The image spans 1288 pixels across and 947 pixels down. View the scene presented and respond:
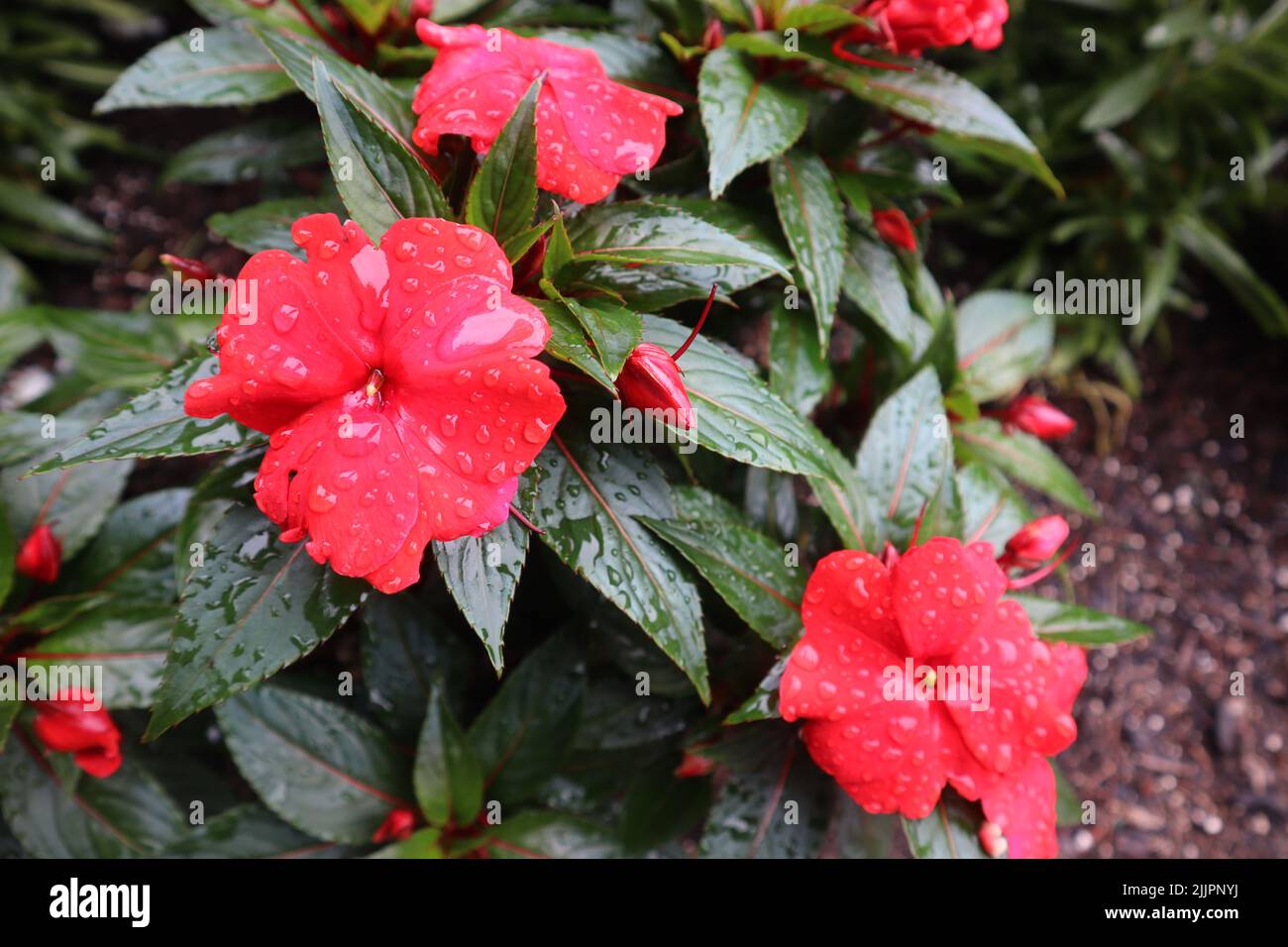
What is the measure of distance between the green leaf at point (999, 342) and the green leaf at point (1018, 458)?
0.11 m

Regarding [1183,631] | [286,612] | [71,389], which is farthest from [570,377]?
[1183,631]

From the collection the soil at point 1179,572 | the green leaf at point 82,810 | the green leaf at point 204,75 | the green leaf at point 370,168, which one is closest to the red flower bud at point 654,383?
the green leaf at point 370,168

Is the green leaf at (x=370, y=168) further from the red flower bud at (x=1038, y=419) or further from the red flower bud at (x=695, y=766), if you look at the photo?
the red flower bud at (x=1038, y=419)

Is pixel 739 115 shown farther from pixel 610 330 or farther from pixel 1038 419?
pixel 1038 419

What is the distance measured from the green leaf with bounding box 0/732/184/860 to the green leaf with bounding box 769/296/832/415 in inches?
55.9

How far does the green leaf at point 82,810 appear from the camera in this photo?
1.70 m

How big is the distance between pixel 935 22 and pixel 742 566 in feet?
2.92

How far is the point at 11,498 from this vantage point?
1.78m

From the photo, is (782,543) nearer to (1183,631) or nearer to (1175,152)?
(1183,631)

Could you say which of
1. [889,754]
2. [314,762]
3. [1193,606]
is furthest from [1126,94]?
[314,762]

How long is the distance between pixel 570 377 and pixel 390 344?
0.96ft

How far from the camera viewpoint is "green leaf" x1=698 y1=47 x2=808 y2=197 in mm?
1380

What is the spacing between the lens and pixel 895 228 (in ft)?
5.76

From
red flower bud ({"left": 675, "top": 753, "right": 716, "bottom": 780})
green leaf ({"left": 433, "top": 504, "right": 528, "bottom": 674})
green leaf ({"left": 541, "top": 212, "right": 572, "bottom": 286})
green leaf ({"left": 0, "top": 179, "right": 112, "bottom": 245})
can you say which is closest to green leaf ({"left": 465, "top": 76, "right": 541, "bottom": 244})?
green leaf ({"left": 541, "top": 212, "right": 572, "bottom": 286})
